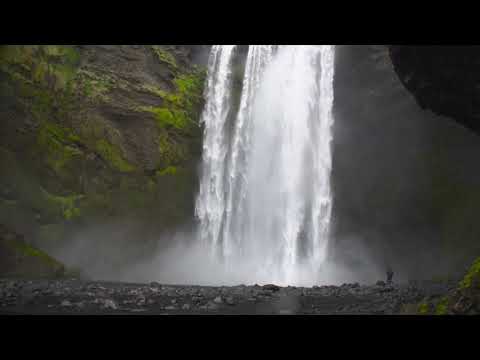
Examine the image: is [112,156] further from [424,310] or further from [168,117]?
[424,310]

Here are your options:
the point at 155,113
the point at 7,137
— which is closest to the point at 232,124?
the point at 155,113

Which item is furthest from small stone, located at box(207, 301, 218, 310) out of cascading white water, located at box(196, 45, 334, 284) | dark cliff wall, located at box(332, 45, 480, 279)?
dark cliff wall, located at box(332, 45, 480, 279)

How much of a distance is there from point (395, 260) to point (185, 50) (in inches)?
682

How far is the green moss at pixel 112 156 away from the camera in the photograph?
2083 centimetres

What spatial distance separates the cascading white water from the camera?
20.3 meters

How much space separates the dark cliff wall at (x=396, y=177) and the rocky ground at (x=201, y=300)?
642 cm

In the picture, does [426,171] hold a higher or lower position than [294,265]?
higher

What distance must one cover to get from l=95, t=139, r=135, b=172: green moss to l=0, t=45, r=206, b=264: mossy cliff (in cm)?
5

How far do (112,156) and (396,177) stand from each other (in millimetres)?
14056

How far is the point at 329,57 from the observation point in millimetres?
22047

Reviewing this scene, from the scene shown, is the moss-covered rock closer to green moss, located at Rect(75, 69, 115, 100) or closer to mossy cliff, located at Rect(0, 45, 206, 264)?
mossy cliff, located at Rect(0, 45, 206, 264)

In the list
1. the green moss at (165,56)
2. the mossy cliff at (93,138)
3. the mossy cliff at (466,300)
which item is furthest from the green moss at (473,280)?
the green moss at (165,56)

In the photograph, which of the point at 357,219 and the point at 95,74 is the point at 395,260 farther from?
the point at 95,74
